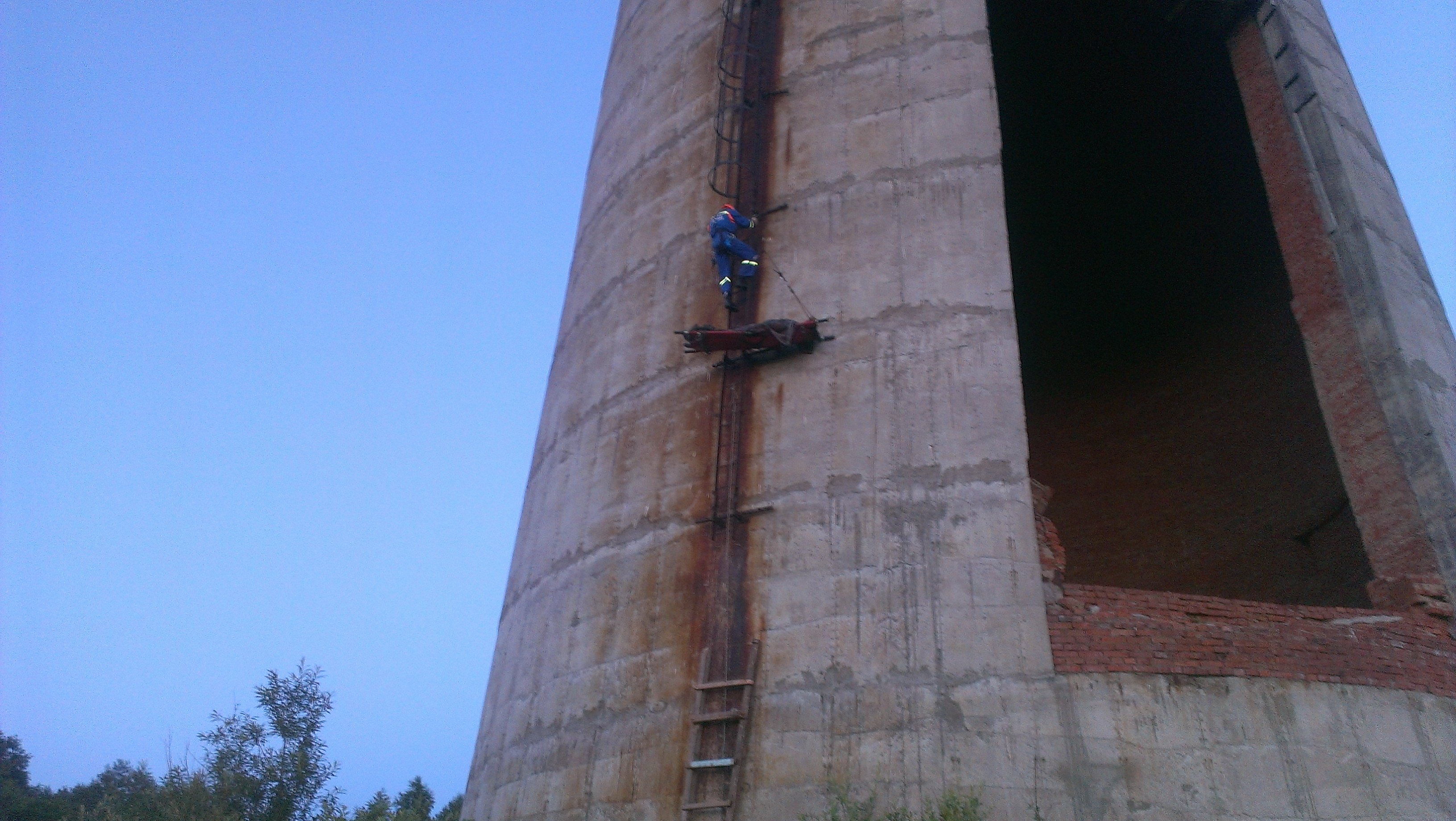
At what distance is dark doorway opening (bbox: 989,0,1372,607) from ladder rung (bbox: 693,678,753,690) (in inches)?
362

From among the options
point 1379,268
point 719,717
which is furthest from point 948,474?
point 1379,268

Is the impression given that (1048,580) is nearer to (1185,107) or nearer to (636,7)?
(1185,107)

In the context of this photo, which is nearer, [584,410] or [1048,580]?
[1048,580]

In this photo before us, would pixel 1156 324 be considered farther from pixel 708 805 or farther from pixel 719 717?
pixel 708 805

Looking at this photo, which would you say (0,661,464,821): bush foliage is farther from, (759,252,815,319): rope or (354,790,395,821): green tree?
(759,252,815,319): rope

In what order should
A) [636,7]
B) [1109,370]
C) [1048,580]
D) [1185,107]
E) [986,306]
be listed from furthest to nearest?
[1109,370] → [636,7] → [1185,107] → [986,306] → [1048,580]

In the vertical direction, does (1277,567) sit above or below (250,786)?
above

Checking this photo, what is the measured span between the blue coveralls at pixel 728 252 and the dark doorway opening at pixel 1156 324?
6.87 m

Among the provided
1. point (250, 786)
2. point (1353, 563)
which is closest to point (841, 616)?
point (250, 786)

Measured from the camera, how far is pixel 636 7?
709 inches

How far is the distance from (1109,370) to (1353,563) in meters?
A: 6.06

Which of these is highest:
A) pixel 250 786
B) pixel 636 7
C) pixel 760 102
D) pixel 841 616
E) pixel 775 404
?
pixel 636 7

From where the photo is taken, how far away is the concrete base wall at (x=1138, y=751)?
8.32 metres

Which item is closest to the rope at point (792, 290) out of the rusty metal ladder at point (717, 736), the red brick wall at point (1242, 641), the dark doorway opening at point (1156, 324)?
the rusty metal ladder at point (717, 736)
